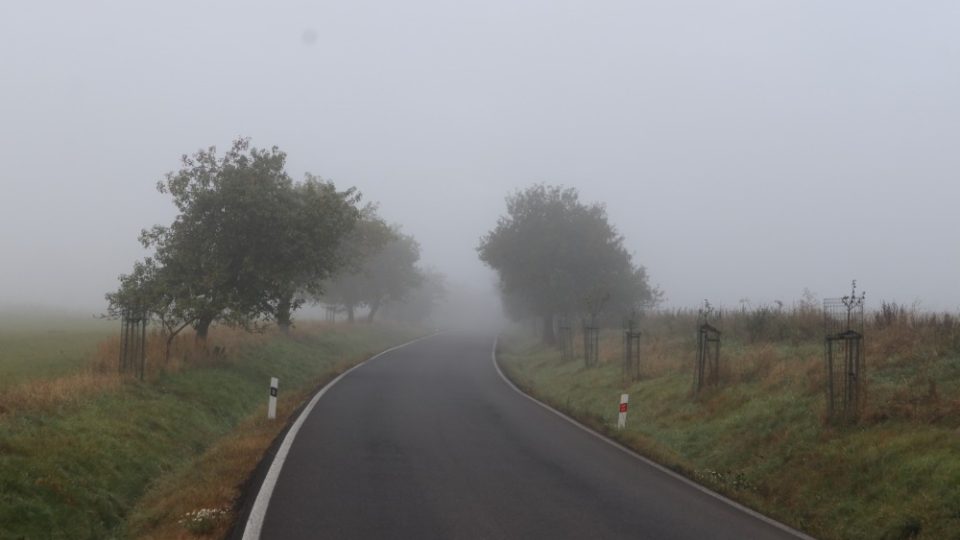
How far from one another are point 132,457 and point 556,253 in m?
38.9

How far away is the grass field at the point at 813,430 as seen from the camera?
903 cm

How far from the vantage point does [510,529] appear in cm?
792

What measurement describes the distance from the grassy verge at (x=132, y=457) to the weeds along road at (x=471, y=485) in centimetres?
91

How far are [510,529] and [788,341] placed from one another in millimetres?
14579

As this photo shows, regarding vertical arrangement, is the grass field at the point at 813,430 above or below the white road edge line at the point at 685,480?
above

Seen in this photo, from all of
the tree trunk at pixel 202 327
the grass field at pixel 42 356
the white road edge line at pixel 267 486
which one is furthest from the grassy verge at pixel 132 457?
the tree trunk at pixel 202 327

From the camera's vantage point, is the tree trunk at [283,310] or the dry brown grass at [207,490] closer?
the dry brown grass at [207,490]

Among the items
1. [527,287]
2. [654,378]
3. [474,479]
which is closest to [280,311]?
[654,378]

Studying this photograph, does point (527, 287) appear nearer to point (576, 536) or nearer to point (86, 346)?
point (86, 346)

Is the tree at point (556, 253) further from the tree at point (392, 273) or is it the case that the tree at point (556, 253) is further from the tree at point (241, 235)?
the tree at point (241, 235)

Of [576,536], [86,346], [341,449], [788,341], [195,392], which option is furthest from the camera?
[86,346]

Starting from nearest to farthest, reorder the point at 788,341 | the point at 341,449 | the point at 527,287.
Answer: the point at 341,449
the point at 788,341
the point at 527,287

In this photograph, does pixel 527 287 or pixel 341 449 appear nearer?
pixel 341 449

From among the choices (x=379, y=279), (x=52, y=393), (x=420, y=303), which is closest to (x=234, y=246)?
(x=52, y=393)
